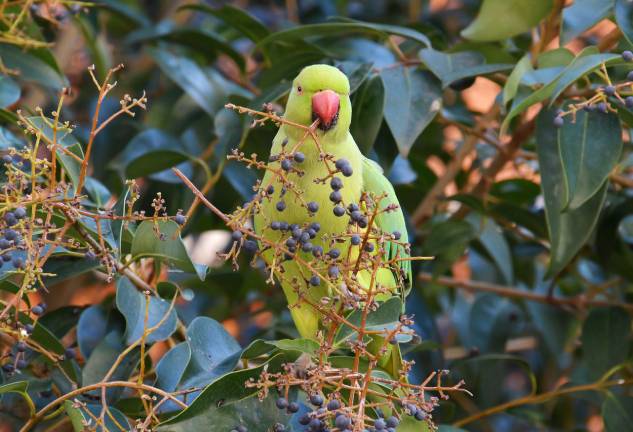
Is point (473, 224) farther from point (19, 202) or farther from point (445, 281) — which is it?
point (19, 202)

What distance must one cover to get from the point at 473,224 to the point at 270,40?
1.99 feet

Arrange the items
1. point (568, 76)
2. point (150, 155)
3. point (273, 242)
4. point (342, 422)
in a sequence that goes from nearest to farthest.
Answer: point (342, 422)
point (273, 242)
point (568, 76)
point (150, 155)

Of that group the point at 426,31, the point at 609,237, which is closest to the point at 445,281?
the point at 609,237

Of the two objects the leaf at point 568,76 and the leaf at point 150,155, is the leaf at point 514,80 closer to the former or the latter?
the leaf at point 568,76

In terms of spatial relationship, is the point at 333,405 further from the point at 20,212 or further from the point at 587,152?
the point at 587,152

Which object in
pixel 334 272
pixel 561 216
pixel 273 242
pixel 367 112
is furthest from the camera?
pixel 367 112

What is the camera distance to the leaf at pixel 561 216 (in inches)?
60.2

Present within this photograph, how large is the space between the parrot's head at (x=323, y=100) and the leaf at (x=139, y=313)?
0.41 metres

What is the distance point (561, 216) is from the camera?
5.03 ft

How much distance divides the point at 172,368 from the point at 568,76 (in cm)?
79

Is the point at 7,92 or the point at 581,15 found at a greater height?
the point at 581,15

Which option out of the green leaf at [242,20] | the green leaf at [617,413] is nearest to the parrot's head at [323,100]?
the green leaf at [242,20]

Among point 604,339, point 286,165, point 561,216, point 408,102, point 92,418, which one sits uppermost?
point 286,165

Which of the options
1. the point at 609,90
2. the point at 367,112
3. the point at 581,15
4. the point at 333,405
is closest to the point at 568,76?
the point at 609,90
